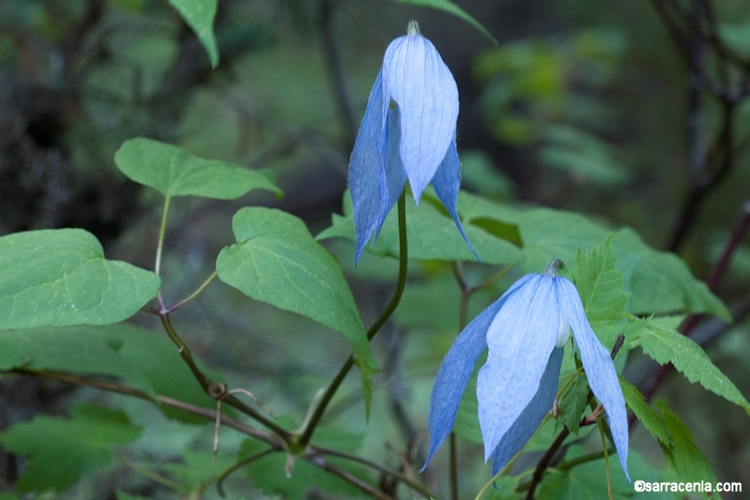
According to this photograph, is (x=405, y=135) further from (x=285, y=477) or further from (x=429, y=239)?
(x=285, y=477)

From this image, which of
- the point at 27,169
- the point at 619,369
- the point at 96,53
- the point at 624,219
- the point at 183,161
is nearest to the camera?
the point at 619,369

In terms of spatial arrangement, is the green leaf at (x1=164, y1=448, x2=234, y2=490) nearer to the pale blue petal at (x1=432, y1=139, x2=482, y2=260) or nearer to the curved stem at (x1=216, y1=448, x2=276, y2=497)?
the curved stem at (x1=216, y1=448, x2=276, y2=497)

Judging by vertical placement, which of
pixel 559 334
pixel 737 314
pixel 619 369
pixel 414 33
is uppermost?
pixel 414 33

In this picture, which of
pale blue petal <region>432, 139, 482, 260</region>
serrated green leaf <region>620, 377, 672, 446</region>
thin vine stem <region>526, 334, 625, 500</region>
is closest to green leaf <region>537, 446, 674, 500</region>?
thin vine stem <region>526, 334, 625, 500</region>

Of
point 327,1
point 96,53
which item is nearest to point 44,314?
point 96,53

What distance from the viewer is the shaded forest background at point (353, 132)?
4.75 ft

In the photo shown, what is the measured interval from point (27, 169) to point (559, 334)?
3.82 feet

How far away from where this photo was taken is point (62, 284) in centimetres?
60

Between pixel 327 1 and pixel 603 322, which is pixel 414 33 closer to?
pixel 603 322

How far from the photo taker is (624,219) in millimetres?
2914

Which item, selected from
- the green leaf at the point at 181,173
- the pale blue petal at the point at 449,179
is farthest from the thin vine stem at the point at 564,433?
the green leaf at the point at 181,173

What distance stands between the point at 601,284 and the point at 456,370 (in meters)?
0.14

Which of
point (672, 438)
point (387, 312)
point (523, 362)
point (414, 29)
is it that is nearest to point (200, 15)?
point (414, 29)

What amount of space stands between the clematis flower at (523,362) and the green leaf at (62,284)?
252 mm
